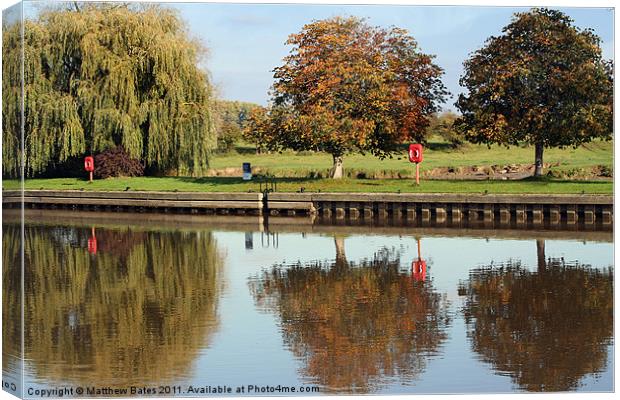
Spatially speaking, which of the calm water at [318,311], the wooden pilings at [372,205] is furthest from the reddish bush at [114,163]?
the calm water at [318,311]

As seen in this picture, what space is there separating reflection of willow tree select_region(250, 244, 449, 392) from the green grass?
23.4ft

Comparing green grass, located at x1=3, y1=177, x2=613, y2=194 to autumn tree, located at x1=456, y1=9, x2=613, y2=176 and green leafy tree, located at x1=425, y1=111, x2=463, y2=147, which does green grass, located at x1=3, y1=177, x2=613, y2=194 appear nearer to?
green leafy tree, located at x1=425, y1=111, x2=463, y2=147

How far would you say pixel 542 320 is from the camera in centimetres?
1398

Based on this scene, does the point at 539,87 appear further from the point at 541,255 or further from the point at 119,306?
the point at 119,306

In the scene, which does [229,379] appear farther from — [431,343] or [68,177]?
[68,177]

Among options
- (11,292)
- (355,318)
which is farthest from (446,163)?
(11,292)

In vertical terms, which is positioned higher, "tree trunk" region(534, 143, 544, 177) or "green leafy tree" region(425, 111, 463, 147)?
"green leafy tree" region(425, 111, 463, 147)

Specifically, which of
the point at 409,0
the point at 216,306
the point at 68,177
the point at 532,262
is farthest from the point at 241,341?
the point at 68,177

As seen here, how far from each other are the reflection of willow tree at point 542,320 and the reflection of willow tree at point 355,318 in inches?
24.4

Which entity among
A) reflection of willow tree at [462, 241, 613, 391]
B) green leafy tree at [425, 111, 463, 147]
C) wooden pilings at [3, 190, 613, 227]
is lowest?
reflection of willow tree at [462, 241, 613, 391]

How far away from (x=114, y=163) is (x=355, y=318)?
22.6 m

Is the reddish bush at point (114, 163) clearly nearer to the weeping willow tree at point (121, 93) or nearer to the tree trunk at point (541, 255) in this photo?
the weeping willow tree at point (121, 93)

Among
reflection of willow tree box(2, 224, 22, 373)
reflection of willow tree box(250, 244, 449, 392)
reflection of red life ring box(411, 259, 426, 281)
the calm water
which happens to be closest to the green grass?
the calm water

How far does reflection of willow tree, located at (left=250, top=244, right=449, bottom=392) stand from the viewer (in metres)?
10.6
